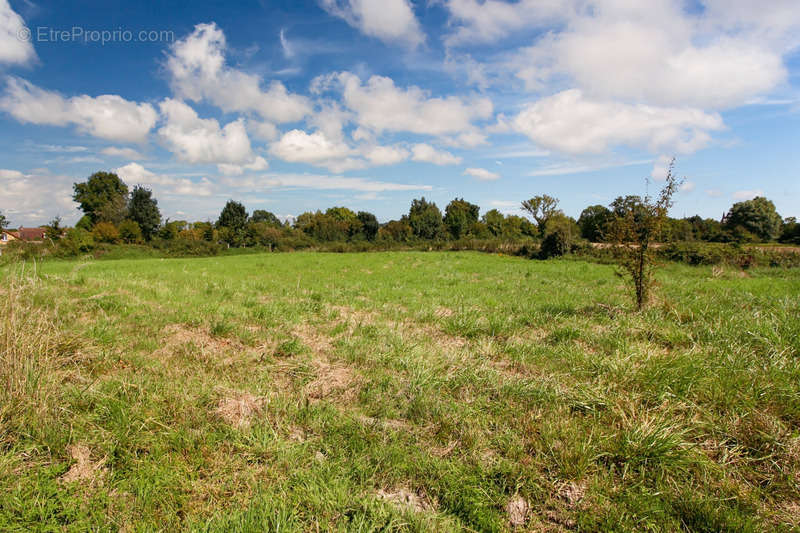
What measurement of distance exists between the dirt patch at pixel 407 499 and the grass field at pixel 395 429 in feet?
0.05

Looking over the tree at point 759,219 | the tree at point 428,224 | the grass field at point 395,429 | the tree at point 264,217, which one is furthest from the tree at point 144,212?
the tree at point 759,219

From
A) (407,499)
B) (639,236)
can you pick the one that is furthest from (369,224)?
(407,499)

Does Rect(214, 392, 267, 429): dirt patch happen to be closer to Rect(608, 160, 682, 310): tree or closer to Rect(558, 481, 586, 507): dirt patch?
Rect(558, 481, 586, 507): dirt patch

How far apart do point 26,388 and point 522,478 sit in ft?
15.0

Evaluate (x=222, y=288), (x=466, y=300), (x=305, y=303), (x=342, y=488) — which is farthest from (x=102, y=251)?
(x=342, y=488)

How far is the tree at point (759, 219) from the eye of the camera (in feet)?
146

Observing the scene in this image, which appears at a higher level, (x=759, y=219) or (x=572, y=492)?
(x=759, y=219)

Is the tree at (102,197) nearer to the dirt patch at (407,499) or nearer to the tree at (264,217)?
the tree at (264,217)

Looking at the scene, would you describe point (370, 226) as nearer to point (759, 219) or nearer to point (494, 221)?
point (494, 221)

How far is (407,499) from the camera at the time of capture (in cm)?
261

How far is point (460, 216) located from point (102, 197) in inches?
2899

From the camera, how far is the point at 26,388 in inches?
125

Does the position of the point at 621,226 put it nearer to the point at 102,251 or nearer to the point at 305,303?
the point at 305,303

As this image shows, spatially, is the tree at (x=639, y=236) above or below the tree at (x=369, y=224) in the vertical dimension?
below
